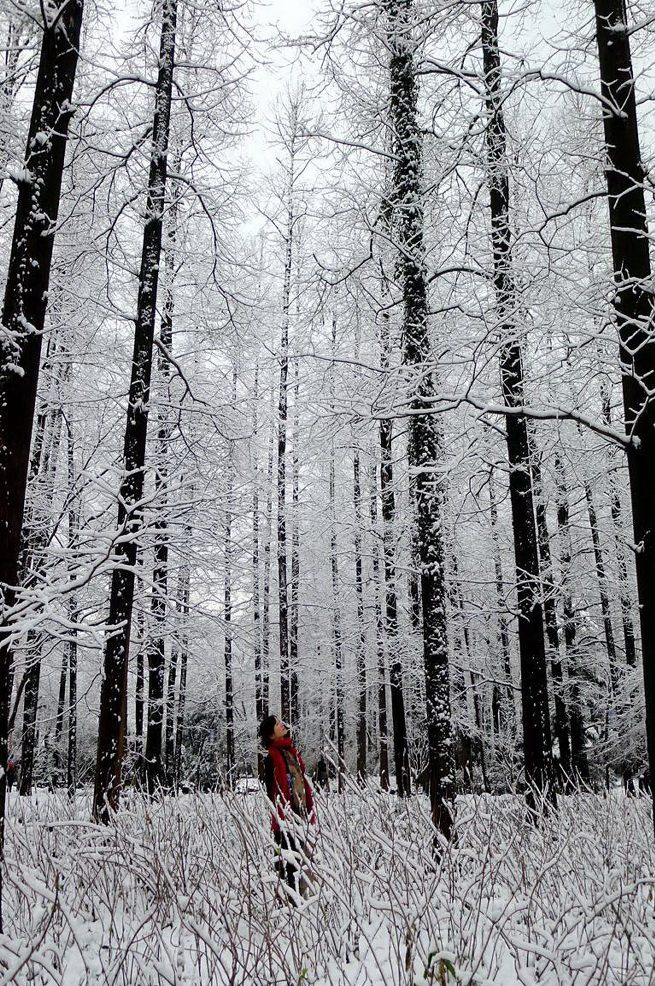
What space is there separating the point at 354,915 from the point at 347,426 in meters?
5.27

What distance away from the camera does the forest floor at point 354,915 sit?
2715 millimetres

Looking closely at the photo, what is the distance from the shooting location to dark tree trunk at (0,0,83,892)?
3.73 meters

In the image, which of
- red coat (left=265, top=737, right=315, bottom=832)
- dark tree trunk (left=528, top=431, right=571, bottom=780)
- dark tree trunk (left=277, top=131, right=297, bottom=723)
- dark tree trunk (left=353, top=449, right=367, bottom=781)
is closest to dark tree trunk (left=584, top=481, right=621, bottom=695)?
dark tree trunk (left=528, top=431, right=571, bottom=780)

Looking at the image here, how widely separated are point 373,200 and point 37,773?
2290cm

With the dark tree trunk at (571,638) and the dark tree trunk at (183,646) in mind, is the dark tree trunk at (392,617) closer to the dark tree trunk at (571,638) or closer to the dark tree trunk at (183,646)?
the dark tree trunk at (571,638)

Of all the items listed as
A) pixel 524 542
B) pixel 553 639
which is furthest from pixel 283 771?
pixel 553 639

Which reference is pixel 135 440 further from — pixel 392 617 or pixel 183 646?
pixel 392 617

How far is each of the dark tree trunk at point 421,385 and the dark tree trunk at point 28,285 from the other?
3.39 metres

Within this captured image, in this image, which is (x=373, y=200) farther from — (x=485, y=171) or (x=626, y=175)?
(x=626, y=175)

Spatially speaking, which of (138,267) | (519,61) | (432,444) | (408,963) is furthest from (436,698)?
(138,267)

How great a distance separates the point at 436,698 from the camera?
666cm

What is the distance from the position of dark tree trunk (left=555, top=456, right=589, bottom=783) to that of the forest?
250 mm

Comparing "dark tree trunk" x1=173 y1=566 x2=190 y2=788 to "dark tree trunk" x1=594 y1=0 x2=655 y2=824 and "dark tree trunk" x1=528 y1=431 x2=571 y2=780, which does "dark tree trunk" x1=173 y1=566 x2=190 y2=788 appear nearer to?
"dark tree trunk" x1=594 y1=0 x2=655 y2=824

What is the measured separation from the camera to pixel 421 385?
6668 millimetres
